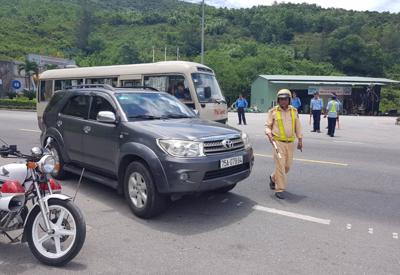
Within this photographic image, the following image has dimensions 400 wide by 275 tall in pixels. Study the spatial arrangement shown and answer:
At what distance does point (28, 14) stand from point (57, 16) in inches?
469

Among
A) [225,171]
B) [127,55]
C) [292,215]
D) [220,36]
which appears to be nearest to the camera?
[225,171]

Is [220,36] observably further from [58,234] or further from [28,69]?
[58,234]

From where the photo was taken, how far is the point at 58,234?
12.5ft

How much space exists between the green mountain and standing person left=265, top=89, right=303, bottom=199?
59.1 m

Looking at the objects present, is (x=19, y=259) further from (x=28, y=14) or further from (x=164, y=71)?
(x=28, y=14)

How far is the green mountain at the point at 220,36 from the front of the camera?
80.6 meters

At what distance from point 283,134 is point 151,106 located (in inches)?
82.3

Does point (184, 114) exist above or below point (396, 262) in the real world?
above

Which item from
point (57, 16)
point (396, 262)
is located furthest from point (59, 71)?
point (57, 16)

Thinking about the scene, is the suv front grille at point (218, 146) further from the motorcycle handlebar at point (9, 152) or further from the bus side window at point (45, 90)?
the bus side window at point (45, 90)

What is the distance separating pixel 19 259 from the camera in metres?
3.96

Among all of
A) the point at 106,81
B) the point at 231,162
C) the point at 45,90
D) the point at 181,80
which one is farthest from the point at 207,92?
the point at 45,90

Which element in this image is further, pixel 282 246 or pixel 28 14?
pixel 28 14

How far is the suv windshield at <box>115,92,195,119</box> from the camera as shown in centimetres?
584
